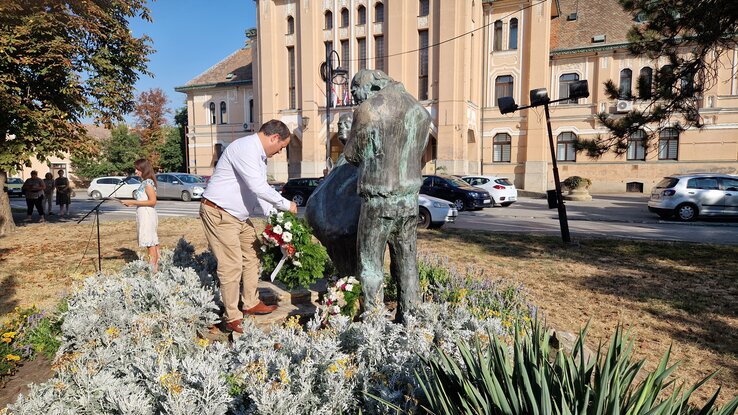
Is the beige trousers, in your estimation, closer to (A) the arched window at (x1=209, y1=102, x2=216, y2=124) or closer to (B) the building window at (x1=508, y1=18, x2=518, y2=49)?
(B) the building window at (x1=508, y1=18, x2=518, y2=49)

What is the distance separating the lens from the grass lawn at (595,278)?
4625 millimetres

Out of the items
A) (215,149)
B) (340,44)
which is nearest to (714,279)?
(340,44)

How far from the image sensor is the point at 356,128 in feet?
10.9

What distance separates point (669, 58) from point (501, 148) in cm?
2374

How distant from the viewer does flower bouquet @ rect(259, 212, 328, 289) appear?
4.44m

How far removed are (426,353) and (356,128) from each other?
1.62m

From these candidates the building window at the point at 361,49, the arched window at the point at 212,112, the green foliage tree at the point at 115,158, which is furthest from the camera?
the green foliage tree at the point at 115,158

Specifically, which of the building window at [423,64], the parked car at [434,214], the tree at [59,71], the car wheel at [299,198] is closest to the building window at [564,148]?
the building window at [423,64]

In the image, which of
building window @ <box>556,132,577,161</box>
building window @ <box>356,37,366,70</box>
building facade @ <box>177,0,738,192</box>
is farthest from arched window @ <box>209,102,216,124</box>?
building window @ <box>556,132,577,161</box>

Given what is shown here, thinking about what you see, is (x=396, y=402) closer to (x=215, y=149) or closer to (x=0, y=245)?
(x=0, y=245)

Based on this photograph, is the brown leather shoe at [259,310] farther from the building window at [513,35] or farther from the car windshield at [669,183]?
the building window at [513,35]

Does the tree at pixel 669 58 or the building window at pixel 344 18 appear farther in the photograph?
the building window at pixel 344 18

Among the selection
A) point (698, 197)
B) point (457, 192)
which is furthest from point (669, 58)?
point (457, 192)

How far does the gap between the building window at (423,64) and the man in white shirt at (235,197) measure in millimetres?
26844
